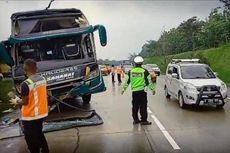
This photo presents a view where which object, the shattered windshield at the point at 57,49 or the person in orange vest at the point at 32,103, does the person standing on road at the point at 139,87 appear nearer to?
the shattered windshield at the point at 57,49

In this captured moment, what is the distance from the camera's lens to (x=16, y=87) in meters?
13.7

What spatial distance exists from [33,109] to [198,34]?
69134 millimetres

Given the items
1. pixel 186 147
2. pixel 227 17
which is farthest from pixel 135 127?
pixel 227 17

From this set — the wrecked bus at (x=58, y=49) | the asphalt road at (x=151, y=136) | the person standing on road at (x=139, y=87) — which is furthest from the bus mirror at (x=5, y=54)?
the person standing on road at (x=139, y=87)

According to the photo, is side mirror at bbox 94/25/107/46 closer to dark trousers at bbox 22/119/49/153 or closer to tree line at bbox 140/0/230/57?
dark trousers at bbox 22/119/49/153

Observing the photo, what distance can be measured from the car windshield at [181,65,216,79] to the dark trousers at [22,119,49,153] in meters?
9.66

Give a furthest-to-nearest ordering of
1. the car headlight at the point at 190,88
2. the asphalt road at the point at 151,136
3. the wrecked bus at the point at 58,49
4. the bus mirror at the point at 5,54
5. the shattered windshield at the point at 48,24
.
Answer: the car headlight at the point at 190,88 → the shattered windshield at the point at 48,24 → the wrecked bus at the point at 58,49 → the bus mirror at the point at 5,54 → the asphalt road at the point at 151,136

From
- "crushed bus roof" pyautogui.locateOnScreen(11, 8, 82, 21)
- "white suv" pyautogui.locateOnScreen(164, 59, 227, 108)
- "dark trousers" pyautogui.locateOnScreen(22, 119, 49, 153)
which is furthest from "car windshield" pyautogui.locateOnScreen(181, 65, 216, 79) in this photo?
"dark trousers" pyautogui.locateOnScreen(22, 119, 49, 153)

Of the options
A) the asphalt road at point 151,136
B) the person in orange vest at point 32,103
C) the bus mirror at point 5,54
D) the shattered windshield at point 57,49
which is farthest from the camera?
the shattered windshield at point 57,49

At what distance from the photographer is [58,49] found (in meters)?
14.4

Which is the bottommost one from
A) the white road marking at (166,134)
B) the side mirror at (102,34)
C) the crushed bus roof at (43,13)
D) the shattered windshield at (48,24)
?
the white road marking at (166,134)

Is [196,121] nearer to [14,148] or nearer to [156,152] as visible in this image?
[156,152]

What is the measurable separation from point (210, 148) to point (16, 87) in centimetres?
740

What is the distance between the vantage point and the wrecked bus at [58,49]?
13656 mm
